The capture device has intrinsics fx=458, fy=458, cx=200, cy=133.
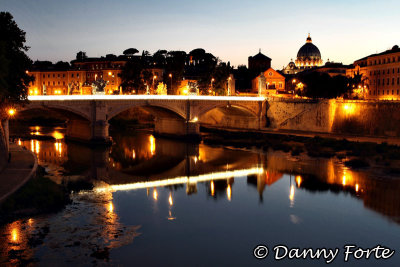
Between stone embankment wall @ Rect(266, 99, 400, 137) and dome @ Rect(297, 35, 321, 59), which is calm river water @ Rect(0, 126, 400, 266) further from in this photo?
dome @ Rect(297, 35, 321, 59)

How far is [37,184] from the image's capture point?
21172 mm

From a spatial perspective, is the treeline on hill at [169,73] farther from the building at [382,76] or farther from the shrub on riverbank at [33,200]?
the shrub on riverbank at [33,200]

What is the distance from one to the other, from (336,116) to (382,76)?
18.5 meters

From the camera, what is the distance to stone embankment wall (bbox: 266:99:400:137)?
4769 cm

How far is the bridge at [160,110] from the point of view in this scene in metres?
40.7

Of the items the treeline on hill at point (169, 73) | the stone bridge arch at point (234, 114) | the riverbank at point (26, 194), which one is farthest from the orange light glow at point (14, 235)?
the treeline on hill at point (169, 73)

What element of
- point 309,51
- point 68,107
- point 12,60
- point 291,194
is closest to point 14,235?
point 12,60

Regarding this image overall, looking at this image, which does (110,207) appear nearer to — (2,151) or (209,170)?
(2,151)

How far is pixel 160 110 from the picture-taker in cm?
5016

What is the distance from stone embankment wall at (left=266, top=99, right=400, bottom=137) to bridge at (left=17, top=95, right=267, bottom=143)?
2.40m

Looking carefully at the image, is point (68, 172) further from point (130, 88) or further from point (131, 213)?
point (130, 88)

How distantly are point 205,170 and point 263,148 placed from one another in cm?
1217

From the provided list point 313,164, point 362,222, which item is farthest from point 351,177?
point 362,222

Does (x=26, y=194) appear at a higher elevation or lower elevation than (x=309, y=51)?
lower
